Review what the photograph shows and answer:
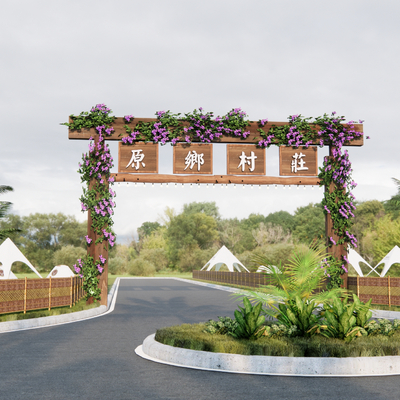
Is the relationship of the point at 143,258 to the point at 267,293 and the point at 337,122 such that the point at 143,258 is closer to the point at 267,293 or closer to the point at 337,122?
the point at 337,122

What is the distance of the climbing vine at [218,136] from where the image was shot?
720 inches

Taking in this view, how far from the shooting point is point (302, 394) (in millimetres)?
6469

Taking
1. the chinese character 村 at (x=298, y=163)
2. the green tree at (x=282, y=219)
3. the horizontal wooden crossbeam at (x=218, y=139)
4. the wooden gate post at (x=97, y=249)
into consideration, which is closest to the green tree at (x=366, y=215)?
the green tree at (x=282, y=219)

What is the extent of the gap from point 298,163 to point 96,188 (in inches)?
308

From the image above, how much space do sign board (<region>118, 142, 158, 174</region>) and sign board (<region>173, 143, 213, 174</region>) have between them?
2.76 ft

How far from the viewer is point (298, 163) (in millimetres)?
19375

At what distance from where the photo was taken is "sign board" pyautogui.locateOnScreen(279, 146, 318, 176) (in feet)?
63.3

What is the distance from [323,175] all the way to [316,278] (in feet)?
31.6

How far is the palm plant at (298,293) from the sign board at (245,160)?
8537 millimetres

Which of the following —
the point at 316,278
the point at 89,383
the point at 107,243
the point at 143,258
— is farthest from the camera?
the point at 143,258

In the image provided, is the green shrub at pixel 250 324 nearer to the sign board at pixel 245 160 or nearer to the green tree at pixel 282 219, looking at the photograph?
the sign board at pixel 245 160

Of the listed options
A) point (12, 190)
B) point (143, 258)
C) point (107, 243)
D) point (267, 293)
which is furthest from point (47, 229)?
point (267, 293)

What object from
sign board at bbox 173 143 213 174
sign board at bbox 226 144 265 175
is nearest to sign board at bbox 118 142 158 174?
sign board at bbox 173 143 213 174

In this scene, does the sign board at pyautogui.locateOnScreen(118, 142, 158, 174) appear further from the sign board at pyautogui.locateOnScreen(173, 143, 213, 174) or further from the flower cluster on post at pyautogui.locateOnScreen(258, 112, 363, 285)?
the flower cluster on post at pyautogui.locateOnScreen(258, 112, 363, 285)
